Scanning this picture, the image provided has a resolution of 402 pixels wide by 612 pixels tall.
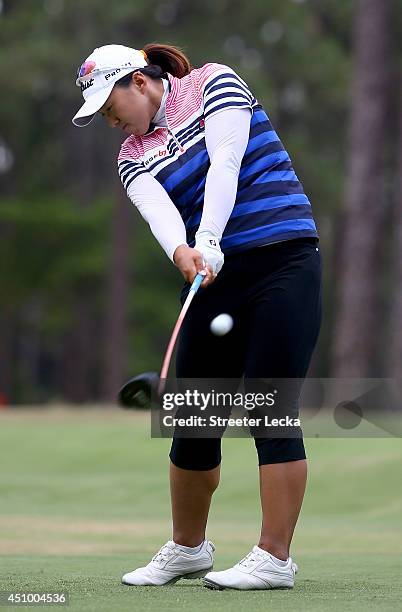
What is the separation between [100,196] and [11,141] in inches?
113

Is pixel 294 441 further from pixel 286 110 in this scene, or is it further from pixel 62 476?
pixel 286 110

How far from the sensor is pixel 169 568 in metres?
5.20

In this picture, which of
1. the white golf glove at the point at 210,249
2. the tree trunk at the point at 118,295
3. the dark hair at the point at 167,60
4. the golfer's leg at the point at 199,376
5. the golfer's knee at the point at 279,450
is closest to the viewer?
the white golf glove at the point at 210,249

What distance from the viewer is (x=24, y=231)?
3472 centimetres

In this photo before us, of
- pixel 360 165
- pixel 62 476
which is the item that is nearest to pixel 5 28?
pixel 360 165

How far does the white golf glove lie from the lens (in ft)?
15.5

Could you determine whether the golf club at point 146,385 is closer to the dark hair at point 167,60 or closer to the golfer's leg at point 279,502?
the golfer's leg at point 279,502

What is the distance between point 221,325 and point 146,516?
6250 mm

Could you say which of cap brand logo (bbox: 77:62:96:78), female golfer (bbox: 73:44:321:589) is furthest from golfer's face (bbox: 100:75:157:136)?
cap brand logo (bbox: 77:62:96:78)

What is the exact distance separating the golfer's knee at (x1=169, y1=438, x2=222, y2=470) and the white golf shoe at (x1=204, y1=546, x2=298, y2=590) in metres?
0.45

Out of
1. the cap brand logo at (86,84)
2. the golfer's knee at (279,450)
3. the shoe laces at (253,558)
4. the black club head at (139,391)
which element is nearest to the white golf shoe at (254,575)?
the shoe laces at (253,558)

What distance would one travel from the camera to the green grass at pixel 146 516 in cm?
476

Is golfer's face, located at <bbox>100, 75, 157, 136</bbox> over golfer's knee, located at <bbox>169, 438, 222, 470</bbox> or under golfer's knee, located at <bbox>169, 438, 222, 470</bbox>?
over

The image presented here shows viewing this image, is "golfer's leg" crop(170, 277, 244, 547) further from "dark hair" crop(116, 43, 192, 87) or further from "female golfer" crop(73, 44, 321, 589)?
"dark hair" crop(116, 43, 192, 87)
